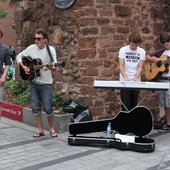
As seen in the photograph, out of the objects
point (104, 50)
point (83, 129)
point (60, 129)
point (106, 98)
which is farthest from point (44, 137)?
point (104, 50)

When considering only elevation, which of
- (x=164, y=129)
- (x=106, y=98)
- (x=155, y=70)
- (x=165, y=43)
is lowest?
(x=164, y=129)

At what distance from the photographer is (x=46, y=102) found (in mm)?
6953

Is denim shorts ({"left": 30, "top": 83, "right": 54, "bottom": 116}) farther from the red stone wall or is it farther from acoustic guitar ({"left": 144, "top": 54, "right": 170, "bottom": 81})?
acoustic guitar ({"left": 144, "top": 54, "right": 170, "bottom": 81})

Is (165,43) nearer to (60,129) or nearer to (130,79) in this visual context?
(130,79)

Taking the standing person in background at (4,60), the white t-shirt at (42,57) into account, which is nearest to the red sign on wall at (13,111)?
the white t-shirt at (42,57)

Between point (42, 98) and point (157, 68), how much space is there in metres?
2.14

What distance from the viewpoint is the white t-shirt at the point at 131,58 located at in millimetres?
6949

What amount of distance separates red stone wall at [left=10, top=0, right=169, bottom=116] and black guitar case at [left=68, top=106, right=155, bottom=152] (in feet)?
4.45

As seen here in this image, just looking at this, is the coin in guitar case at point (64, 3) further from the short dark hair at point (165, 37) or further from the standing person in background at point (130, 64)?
the short dark hair at point (165, 37)

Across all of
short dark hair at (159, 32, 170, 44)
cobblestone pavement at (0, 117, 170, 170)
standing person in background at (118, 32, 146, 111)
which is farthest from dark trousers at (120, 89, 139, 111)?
short dark hair at (159, 32, 170, 44)

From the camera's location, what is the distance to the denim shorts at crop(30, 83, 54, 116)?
22.8 ft

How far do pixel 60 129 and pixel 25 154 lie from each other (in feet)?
4.76

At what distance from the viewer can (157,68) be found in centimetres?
751

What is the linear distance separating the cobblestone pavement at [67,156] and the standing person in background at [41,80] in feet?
1.36
